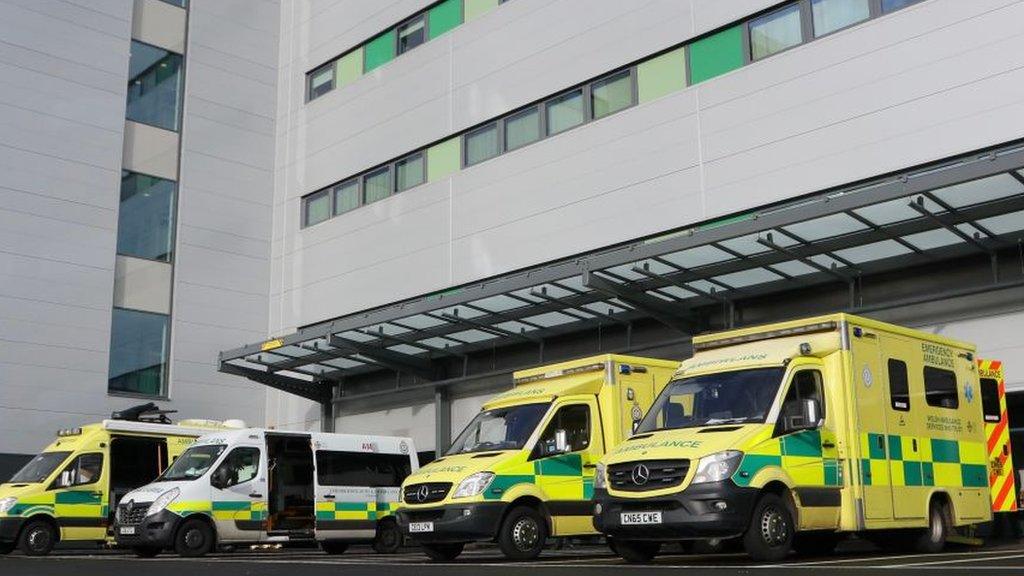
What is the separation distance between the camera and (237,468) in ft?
58.0

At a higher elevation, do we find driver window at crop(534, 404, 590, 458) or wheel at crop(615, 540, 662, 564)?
driver window at crop(534, 404, 590, 458)

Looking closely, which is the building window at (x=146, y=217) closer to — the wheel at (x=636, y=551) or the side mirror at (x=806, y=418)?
the wheel at (x=636, y=551)

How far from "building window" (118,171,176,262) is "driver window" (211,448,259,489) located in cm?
1268

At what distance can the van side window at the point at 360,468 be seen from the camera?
18656 mm

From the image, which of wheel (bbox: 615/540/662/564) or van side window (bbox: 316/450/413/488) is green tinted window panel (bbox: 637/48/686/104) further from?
wheel (bbox: 615/540/662/564)

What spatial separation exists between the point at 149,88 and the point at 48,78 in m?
2.95

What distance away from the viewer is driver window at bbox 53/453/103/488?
63.3ft

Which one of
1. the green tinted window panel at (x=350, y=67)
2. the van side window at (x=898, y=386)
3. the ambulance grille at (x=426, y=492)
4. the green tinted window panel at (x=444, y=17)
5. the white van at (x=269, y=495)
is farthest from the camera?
the green tinted window panel at (x=350, y=67)

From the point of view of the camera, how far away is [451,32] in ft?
85.6

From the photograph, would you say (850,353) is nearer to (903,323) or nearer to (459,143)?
(903,323)

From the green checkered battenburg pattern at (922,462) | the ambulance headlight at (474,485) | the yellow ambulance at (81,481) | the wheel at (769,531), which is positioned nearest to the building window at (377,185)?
the yellow ambulance at (81,481)

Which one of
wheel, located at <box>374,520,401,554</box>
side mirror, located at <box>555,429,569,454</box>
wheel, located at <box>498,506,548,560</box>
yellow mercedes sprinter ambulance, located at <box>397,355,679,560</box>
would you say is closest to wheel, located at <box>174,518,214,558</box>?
wheel, located at <box>374,520,401,554</box>

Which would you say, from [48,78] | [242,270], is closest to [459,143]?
[242,270]

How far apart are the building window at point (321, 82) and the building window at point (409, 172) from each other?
4.72 meters
